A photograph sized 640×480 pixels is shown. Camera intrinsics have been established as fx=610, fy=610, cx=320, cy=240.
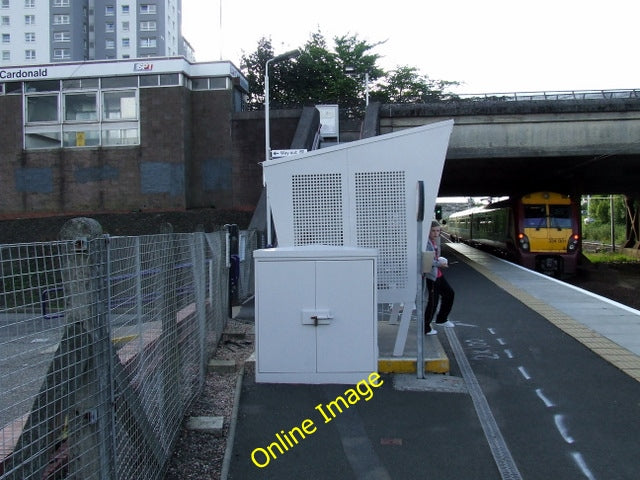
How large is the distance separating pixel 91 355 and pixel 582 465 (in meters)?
3.69

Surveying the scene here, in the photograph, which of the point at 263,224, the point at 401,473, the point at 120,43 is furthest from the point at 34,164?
the point at 120,43

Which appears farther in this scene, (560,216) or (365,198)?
(560,216)

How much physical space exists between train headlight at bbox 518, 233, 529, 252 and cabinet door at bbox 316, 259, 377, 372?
669 inches

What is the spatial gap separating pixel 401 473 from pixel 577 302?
8.66m

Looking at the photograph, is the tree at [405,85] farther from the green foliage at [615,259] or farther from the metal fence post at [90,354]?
the metal fence post at [90,354]

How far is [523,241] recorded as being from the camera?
864 inches

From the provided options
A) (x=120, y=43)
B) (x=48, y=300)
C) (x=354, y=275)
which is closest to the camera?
(x=48, y=300)

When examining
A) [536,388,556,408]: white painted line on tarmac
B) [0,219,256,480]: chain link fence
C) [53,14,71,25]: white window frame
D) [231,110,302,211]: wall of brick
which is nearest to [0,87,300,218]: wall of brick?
[231,110,302,211]: wall of brick

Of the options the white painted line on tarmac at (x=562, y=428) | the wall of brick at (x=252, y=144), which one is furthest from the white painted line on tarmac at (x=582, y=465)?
the wall of brick at (x=252, y=144)

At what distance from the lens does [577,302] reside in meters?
12.0

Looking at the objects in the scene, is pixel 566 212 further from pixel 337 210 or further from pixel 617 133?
pixel 337 210

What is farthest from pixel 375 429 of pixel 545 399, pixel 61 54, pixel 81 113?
pixel 61 54

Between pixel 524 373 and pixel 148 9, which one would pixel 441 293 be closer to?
pixel 524 373

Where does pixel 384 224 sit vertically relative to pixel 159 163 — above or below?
below
